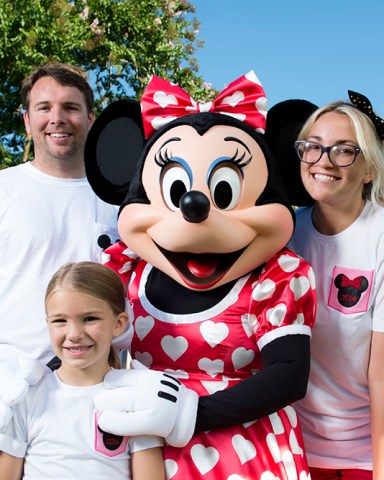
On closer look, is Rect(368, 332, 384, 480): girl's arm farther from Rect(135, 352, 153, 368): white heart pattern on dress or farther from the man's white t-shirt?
the man's white t-shirt

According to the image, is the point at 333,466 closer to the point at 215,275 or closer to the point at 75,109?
the point at 215,275

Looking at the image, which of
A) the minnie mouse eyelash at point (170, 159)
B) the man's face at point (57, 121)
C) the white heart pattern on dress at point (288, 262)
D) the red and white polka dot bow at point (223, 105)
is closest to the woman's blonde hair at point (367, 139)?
the red and white polka dot bow at point (223, 105)

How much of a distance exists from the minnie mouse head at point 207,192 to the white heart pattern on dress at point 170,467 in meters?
0.63

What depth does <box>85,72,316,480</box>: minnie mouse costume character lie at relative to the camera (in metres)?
2.23

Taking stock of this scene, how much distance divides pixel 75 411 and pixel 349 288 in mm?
1201

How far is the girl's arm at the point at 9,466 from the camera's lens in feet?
6.98

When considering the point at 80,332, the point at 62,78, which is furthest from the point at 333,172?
the point at 62,78

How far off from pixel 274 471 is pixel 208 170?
109 centimetres

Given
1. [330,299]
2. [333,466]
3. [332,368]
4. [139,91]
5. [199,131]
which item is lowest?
[333,466]

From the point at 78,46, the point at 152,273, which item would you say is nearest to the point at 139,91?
the point at 78,46

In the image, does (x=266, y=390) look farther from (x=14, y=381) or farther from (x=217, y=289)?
(x=14, y=381)

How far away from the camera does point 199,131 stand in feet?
8.21

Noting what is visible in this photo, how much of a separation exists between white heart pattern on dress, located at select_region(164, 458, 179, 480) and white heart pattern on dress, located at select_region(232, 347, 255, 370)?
0.41 metres

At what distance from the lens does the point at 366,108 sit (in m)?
2.81
